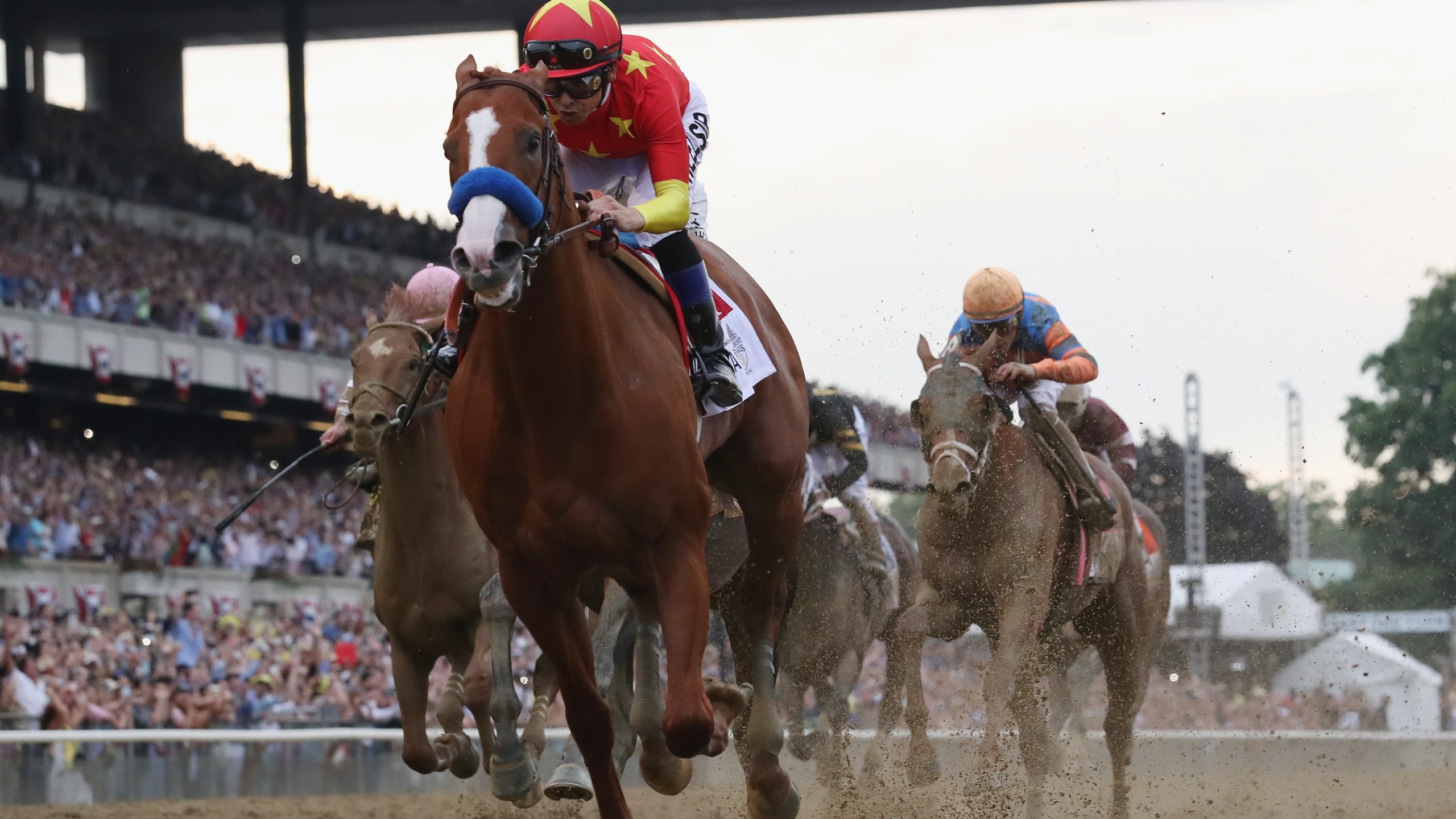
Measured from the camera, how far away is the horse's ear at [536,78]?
174 inches

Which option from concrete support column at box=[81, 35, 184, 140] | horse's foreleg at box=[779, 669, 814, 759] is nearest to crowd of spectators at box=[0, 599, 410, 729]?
horse's foreleg at box=[779, 669, 814, 759]

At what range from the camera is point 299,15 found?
102 ft

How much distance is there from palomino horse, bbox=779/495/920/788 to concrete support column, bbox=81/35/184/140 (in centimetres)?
2591

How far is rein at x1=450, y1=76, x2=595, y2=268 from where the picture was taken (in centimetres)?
429

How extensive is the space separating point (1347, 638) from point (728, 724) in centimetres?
1651

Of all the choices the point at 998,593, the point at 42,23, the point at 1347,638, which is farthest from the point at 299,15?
the point at 998,593

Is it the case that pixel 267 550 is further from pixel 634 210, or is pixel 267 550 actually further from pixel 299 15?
pixel 634 210

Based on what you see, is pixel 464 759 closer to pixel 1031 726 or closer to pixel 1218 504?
pixel 1031 726

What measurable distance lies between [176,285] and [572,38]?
72.3ft

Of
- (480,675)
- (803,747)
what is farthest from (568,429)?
(803,747)

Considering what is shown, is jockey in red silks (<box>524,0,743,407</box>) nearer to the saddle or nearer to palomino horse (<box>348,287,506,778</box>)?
palomino horse (<box>348,287,506,778</box>)

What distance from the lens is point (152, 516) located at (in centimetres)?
2042

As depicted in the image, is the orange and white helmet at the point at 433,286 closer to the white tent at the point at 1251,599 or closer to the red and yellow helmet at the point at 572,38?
the red and yellow helmet at the point at 572,38

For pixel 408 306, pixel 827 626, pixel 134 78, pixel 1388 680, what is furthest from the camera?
pixel 134 78
